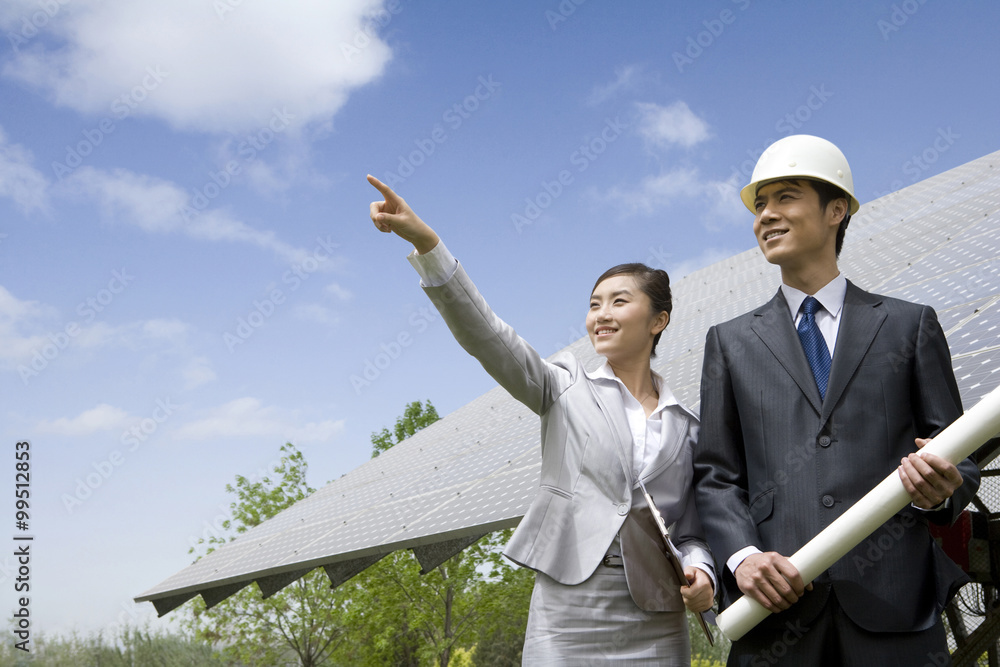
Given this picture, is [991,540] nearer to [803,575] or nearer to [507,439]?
[507,439]

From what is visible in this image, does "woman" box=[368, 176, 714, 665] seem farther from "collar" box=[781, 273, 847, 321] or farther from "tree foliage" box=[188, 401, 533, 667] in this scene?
"tree foliage" box=[188, 401, 533, 667]

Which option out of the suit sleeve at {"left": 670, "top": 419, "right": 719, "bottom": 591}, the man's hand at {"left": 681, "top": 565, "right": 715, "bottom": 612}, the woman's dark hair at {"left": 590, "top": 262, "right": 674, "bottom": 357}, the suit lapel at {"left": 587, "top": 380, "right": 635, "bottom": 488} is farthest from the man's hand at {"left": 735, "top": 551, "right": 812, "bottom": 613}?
the woman's dark hair at {"left": 590, "top": 262, "right": 674, "bottom": 357}

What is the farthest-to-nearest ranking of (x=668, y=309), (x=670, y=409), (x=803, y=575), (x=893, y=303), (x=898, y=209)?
(x=898, y=209) < (x=668, y=309) < (x=670, y=409) < (x=893, y=303) < (x=803, y=575)

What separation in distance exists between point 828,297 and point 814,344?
0.18 m

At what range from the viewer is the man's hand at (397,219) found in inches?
101

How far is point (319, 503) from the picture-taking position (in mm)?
10992

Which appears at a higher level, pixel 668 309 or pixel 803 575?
pixel 668 309

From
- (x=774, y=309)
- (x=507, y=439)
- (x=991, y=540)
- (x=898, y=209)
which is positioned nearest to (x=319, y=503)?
(x=507, y=439)

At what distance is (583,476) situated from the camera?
113 inches

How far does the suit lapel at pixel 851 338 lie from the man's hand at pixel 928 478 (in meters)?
0.34

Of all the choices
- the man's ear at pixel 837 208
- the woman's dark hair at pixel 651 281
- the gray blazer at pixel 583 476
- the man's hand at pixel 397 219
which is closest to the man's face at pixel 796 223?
the man's ear at pixel 837 208

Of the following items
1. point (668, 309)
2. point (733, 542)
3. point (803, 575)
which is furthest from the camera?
point (668, 309)

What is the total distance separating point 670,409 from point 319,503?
344 inches

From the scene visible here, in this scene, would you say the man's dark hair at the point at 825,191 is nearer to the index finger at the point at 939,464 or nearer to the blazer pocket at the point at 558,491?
the index finger at the point at 939,464
